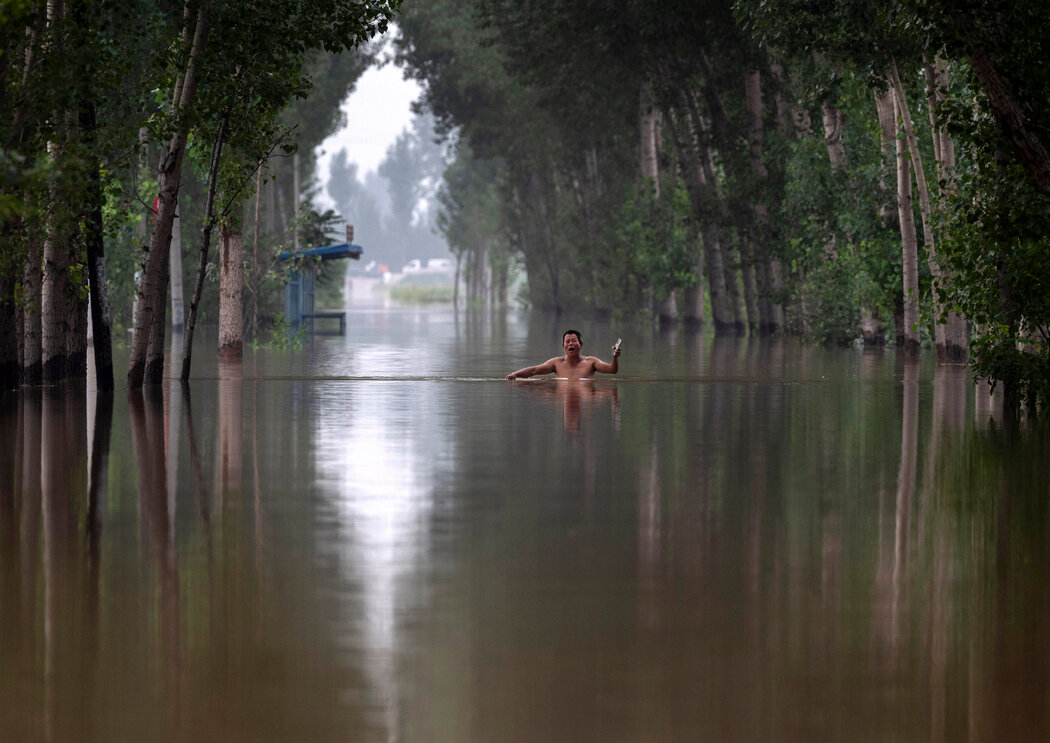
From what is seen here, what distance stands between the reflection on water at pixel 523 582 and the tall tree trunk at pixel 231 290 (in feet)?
53.5

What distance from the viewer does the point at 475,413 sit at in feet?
65.3

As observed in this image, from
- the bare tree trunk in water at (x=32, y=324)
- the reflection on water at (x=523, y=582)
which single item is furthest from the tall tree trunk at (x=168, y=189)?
the reflection on water at (x=523, y=582)

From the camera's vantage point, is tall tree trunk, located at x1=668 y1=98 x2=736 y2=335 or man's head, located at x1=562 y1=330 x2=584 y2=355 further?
tall tree trunk, located at x1=668 y1=98 x2=736 y2=335

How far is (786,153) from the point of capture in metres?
43.7

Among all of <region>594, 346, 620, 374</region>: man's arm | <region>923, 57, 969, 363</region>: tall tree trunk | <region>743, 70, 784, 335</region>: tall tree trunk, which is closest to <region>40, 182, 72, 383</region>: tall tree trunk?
<region>594, 346, 620, 374</region>: man's arm

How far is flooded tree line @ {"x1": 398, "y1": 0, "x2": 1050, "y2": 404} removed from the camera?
18812mm

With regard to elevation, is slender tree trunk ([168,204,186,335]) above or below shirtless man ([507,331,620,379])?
above

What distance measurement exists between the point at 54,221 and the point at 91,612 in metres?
12.5

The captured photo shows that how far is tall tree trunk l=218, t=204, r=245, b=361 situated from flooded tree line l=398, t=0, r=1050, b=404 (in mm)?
11428

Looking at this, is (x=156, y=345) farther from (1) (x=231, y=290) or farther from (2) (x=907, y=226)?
(2) (x=907, y=226)

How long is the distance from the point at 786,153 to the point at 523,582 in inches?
1446

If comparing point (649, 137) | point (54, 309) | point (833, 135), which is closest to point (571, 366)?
point (54, 309)

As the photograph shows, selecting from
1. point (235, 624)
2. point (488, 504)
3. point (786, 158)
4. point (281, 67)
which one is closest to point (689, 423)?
point (488, 504)

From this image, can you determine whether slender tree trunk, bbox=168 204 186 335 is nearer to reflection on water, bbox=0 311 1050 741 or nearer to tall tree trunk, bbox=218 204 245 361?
tall tree trunk, bbox=218 204 245 361
